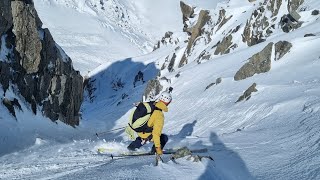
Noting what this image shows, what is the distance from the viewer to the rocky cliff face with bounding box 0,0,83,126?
26.5 metres

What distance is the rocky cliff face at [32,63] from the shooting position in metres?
26.5

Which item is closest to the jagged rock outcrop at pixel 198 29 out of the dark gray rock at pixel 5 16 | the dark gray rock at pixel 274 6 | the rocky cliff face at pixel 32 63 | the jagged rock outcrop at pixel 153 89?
the jagged rock outcrop at pixel 153 89

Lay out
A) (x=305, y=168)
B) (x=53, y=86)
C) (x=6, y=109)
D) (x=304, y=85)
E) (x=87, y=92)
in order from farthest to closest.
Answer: (x=87, y=92)
(x=53, y=86)
(x=6, y=109)
(x=304, y=85)
(x=305, y=168)

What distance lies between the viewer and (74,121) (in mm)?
40500

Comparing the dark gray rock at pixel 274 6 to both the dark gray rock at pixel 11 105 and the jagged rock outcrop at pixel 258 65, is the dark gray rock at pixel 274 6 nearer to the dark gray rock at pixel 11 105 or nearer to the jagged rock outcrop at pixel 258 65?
the jagged rock outcrop at pixel 258 65

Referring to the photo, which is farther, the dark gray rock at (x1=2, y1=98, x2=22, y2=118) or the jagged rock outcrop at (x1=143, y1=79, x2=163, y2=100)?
the jagged rock outcrop at (x1=143, y1=79, x2=163, y2=100)

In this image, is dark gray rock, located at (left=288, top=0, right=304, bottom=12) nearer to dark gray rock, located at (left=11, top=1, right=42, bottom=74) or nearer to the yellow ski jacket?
dark gray rock, located at (left=11, top=1, right=42, bottom=74)

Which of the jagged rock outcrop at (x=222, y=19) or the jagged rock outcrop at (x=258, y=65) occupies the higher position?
the jagged rock outcrop at (x=222, y=19)

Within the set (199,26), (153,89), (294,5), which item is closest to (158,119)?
(294,5)

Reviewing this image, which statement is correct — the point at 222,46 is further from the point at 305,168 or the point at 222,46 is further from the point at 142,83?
the point at 305,168

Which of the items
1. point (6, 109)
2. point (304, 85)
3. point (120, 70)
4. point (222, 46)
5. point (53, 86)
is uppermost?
point (120, 70)

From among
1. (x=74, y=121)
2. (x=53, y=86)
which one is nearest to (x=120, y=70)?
(x=74, y=121)

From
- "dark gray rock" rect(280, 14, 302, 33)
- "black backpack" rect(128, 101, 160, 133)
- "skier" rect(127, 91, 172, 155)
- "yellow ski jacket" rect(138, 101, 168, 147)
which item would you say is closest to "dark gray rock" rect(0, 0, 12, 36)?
"black backpack" rect(128, 101, 160, 133)

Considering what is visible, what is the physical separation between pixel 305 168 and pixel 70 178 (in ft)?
15.4
